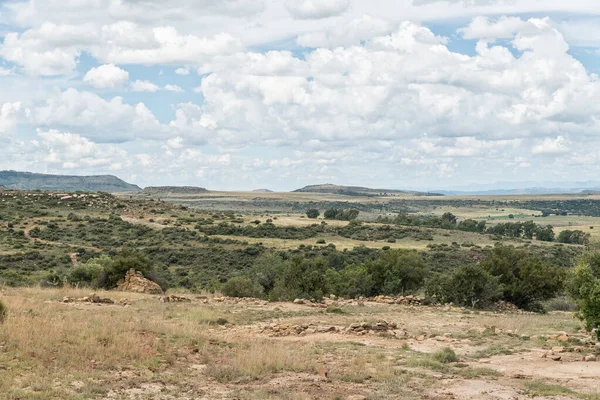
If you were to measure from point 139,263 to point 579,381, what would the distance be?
25.3 metres

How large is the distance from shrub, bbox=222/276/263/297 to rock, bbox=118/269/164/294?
3.57 metres

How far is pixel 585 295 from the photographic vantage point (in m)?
18.0

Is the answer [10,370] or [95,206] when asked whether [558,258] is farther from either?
[10,370]

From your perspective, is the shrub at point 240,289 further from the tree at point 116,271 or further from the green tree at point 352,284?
the tree at point 116,271

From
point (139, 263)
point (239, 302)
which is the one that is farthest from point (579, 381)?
point (139, 263)

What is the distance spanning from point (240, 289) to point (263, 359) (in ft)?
63.8

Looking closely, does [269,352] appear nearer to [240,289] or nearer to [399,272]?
[240,289]

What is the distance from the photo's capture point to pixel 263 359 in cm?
1432

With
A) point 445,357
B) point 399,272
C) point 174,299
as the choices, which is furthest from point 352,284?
point 445,357

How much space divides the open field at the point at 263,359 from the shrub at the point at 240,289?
10399mm

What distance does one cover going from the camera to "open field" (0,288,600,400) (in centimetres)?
1221

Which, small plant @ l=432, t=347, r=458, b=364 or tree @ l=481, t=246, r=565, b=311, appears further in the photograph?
tree @ l=481, t=246, r=565, b=311

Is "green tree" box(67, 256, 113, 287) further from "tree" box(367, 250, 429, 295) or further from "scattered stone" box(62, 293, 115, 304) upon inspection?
"tree" box(367, 250, 429, 295)

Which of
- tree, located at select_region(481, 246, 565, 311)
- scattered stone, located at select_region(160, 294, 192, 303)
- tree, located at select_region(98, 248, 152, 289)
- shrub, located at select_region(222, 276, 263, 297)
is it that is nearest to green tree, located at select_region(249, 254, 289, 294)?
shrub, located at select_region(222, 276, 263, 297)
